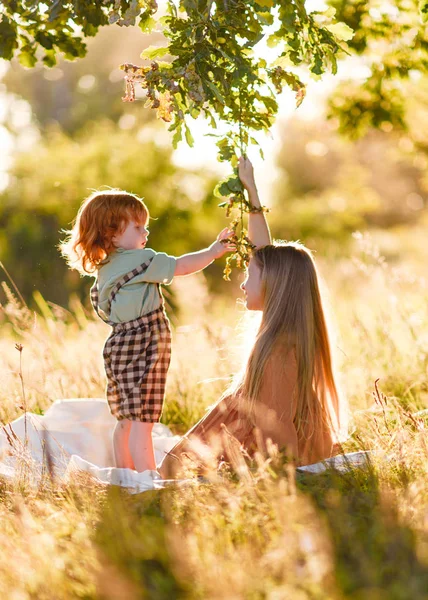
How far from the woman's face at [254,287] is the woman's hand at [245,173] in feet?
1.25

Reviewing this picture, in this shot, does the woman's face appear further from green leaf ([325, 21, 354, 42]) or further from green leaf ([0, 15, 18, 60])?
green leaf ([0, 15, 18, 60])

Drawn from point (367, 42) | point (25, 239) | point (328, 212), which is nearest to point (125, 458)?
point (367, 42)

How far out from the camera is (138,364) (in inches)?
152

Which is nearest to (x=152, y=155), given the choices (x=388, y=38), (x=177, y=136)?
(x=388, y=38)

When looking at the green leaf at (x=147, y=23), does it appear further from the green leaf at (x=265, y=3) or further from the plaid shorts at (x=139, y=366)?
the plaid shorts at (x=139, y=366)

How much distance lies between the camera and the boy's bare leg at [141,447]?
3744 mm

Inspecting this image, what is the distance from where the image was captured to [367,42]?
5.82 metres

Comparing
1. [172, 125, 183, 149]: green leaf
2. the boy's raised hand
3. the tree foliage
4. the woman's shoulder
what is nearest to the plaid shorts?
the boy's raised hand

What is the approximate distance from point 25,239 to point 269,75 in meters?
12.1

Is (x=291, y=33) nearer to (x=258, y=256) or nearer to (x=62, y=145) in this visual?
(x=258, y=256)

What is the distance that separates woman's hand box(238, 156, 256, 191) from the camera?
3.51 metres

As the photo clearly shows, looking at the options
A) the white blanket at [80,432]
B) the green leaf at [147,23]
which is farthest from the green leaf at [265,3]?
the white blanket at [80,432]

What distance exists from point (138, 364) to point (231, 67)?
161 centimetres

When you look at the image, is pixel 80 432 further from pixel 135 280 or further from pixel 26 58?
pixel 26 58
